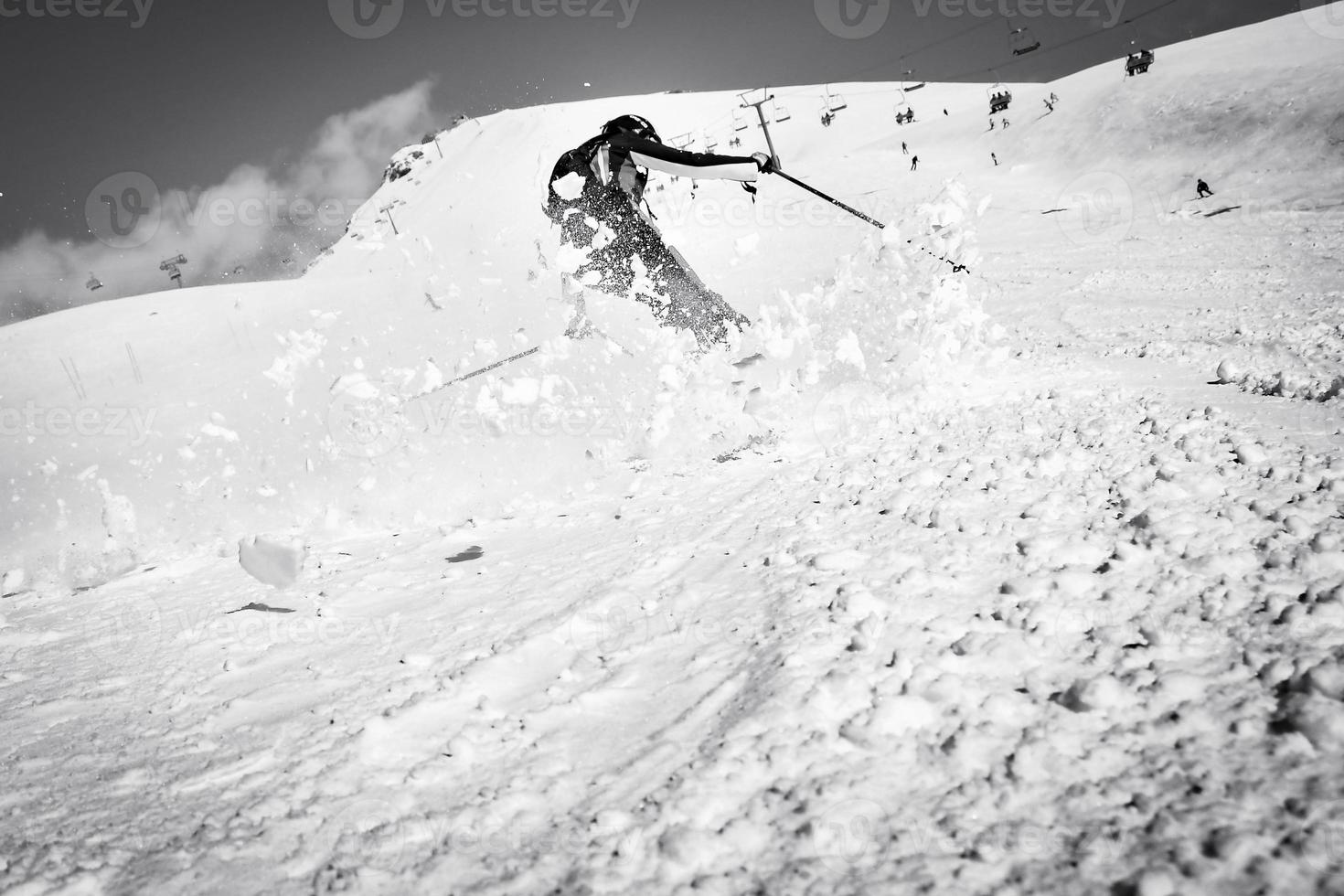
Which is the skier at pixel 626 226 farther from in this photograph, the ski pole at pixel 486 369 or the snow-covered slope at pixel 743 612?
the ski pole at pixel 486 369

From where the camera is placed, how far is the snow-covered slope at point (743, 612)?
1.46 m

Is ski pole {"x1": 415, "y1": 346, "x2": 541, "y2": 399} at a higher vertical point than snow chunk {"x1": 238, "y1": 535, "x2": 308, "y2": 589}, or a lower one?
higher

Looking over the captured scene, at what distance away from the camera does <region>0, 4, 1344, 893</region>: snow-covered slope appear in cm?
146

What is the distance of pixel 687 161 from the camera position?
703 centimetres

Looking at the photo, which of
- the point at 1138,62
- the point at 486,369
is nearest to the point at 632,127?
the point at 486,369

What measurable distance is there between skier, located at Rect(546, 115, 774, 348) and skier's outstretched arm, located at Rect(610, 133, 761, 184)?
0.01 metres

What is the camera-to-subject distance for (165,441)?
8383 millimetres

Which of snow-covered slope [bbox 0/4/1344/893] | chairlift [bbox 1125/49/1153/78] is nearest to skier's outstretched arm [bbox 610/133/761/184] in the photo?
snow-covered slope [bbox 0/4/1344/893]

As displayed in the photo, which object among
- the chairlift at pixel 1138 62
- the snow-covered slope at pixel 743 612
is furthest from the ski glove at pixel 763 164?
the chairlift at pixel 1138 62

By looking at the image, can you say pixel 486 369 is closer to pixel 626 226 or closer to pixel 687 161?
pixel 626 226

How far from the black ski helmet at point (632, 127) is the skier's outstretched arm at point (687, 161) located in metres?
0.16

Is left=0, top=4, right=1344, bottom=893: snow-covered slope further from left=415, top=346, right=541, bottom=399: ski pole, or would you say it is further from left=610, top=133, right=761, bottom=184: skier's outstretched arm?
left=610, top=133, right=761, bottom=184: skier's outstretched arm

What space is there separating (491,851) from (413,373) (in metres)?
7.79

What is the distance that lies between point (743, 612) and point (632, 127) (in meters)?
7.40
